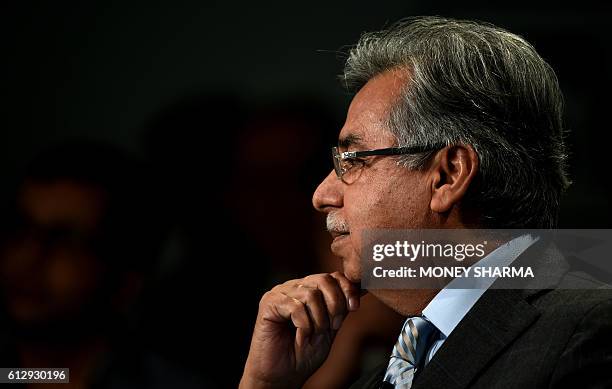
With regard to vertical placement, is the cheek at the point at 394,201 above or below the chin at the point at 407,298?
above

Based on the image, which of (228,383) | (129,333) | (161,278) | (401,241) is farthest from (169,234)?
(401,241)

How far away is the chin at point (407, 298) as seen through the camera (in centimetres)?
162

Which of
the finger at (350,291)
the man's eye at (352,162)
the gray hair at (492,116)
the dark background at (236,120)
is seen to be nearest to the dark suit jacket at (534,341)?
the gray hair at (492,116)

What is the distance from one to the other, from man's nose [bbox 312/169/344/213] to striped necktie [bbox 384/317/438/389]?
0.31 metres

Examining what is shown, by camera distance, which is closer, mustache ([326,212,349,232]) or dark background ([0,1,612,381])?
mustache ([326,212,349,232])

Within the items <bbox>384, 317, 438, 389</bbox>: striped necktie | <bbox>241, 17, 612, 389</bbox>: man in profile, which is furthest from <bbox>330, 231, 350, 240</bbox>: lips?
<bbox>384, 317, 438, 389</bbox>: striped necktie

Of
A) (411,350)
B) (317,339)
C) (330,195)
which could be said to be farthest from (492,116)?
(317,339)

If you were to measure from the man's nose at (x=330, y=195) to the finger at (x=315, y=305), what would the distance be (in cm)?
18

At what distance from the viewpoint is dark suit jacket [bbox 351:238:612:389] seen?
50.3 inches

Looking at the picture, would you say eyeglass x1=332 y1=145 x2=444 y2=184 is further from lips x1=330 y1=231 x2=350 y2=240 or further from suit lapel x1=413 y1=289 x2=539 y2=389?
suit lapel x1=413 y1=289 x2=539 y2=389

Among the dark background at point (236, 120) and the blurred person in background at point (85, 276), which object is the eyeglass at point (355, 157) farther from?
the blurred person in background at point (85, 276)

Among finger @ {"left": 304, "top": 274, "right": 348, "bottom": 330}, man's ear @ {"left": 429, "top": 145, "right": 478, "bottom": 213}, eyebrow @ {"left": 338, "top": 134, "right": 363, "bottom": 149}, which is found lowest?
finger @ {"left": 304, "top": 274, "right": 348, "bottom": 330}

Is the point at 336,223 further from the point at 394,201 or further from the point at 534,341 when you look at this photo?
the point at 534,341

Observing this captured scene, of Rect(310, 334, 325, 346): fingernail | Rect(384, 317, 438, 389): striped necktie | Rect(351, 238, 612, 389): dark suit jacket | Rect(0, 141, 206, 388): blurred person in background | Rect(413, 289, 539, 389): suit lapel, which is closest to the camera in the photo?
Rect(351, 238, 612, 389): dark suit jacket
